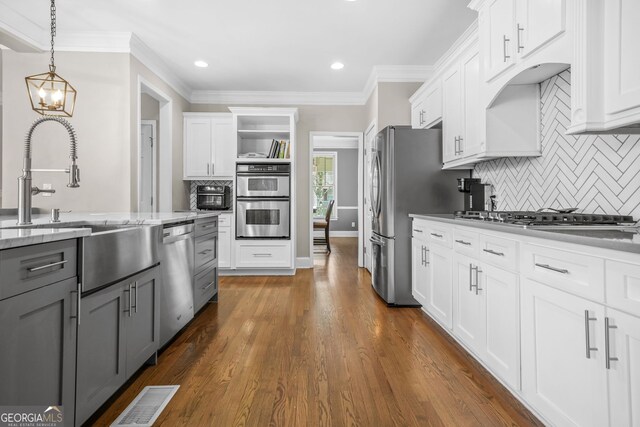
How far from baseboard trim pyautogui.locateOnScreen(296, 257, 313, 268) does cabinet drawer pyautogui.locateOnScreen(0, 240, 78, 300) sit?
162 inches

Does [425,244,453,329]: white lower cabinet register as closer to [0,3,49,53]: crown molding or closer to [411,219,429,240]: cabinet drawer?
[411,219,429,240]: cabinet drawer

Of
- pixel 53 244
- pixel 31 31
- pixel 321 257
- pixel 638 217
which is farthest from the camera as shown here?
pixel 321 257

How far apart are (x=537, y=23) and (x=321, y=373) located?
90.6 inches

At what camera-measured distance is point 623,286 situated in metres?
1.09

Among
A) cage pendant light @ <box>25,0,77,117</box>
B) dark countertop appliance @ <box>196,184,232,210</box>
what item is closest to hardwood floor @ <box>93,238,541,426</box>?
cage pendant light @ <box>25,0,77,117</box>

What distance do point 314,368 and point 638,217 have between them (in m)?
1.87

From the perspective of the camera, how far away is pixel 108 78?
3.64 m

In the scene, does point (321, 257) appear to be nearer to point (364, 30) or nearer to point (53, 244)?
point (364, 30)

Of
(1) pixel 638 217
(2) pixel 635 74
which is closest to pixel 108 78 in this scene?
(2) pixel 635 74

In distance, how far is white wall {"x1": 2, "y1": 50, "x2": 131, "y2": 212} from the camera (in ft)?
11.7

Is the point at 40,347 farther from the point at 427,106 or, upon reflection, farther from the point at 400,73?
the point at 400,73

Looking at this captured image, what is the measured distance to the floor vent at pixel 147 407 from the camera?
1.56m

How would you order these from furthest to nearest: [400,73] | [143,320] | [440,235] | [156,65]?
1. [400,73]
2. [156,65]
3. [440,235]
4. [143,320]

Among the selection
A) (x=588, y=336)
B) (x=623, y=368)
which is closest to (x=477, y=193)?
(x=588, y=336)
